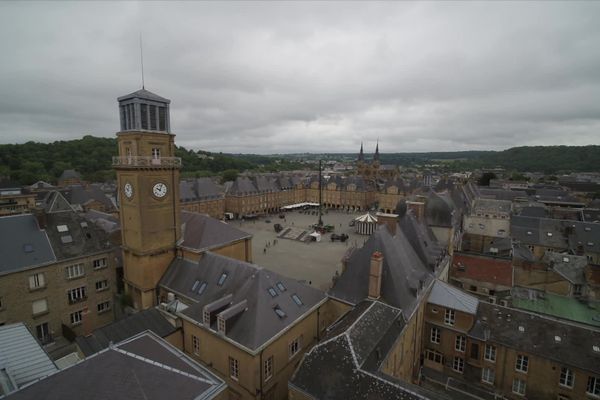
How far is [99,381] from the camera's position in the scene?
9297 mm

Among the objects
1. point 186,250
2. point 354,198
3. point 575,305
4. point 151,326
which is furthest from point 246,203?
point 575,305

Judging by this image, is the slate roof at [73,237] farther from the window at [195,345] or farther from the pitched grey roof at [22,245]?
the window at [195,345]

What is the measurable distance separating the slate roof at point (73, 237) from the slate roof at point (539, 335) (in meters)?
32.4

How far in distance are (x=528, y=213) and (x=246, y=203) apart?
64.3 metres

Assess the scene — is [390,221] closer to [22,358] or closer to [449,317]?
[449,317]

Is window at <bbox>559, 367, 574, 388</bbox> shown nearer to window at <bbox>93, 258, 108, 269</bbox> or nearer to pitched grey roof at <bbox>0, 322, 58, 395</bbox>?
pitched grey roof at <bbox>0, 322, 58, 395</bbox>

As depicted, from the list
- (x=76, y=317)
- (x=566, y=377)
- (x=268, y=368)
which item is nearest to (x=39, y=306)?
(x=76, y=317)

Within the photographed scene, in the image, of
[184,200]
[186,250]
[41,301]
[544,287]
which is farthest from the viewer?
[184,200]

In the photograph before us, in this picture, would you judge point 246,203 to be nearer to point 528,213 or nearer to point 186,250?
point 186,250

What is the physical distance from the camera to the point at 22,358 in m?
12.6

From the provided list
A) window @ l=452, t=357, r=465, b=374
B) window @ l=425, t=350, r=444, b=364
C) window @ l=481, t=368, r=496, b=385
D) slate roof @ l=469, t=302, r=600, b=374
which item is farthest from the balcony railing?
window @ l=481, t=368, r=496, b=385

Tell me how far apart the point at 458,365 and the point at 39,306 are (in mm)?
33183

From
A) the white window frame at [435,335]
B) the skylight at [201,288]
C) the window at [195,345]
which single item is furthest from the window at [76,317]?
the white window frame at [435,335]

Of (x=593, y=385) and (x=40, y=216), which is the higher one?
(x=40, y=216)
